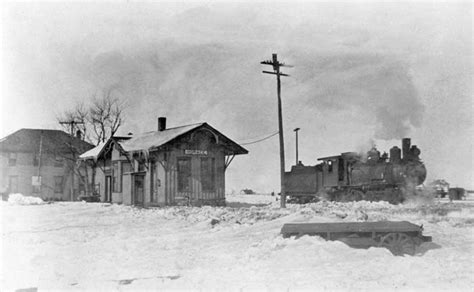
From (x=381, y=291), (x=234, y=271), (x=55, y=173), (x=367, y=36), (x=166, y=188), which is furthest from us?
(x=55, y=173)

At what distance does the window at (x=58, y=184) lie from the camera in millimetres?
45125

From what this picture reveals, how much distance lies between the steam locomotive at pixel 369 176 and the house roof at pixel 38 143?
84.9 feet

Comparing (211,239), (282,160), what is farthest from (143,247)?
(282,160)

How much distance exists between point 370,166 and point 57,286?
68.2ft

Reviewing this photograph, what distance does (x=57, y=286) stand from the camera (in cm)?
823

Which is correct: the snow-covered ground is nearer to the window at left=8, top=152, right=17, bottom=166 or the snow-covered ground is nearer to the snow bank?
the snow bank

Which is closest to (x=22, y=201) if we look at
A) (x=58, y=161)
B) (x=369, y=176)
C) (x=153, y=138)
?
(x=153, y=138)

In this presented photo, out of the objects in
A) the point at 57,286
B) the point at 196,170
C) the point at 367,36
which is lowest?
the point at 57,286

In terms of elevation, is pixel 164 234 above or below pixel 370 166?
below

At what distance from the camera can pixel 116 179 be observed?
30641 mm

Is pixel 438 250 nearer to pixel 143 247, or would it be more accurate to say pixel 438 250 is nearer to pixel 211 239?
pixel 211 239

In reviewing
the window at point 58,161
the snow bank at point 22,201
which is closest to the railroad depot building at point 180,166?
the snow bank at point 22,201

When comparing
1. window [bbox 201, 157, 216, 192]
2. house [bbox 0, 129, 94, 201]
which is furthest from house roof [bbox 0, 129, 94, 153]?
window [bbox 201, 157, 216, 192]

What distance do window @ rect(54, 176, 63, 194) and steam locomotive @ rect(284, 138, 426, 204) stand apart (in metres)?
25.8
